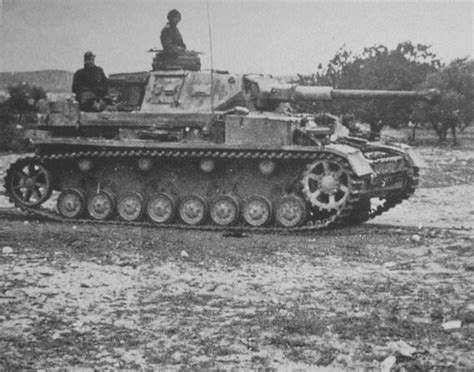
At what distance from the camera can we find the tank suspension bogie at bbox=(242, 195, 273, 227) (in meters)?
12.8

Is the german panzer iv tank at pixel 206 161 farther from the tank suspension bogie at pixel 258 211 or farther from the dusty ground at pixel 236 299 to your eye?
the dusty ground at pixel 236 299

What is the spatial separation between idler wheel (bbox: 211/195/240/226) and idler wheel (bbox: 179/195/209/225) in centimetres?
16

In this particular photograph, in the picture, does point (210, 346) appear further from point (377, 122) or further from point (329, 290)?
point (377, 122)

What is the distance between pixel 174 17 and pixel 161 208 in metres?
3.94

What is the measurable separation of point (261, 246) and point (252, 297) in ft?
10.2

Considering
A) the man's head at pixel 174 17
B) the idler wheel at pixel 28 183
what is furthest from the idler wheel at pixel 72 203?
the man's head at pixel 174 17

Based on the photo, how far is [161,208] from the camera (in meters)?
13.5

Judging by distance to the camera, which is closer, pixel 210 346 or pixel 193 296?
pixel 210 346

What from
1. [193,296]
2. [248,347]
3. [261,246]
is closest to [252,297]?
[193,296]

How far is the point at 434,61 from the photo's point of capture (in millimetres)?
42562

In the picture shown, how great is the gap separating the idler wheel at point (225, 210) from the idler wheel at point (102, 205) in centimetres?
198

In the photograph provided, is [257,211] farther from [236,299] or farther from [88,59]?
[236,299]

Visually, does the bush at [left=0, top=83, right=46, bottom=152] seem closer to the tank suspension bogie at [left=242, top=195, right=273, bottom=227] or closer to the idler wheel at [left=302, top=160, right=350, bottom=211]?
the tank suspension bogie at [left=242, top=195, right=273, bottom=227]

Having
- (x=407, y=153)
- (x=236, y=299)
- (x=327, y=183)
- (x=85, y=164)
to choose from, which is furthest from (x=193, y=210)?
(x=236, y=299)
